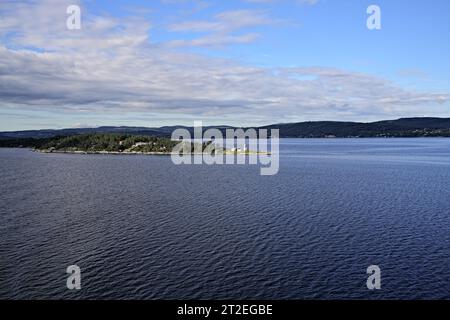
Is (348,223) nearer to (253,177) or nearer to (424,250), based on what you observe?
(424,250)

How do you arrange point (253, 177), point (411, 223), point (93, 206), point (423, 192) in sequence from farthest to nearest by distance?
1. point (253, 177)
2. point (423, 192)
3. point (93, 206)
4. point (411, 223)

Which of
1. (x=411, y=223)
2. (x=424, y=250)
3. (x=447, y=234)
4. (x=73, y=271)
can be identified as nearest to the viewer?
(x=73, y=271)
